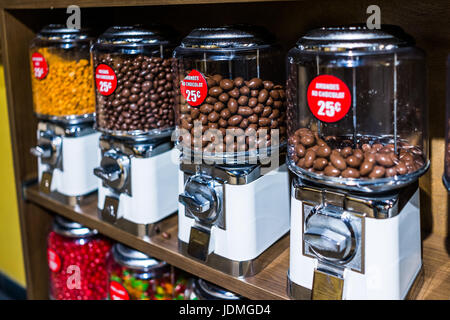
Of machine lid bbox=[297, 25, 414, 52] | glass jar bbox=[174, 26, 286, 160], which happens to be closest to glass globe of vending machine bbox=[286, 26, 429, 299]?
machine lid bbox=[297, 25, 414, 52]

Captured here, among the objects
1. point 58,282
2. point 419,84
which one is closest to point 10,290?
point 58,282

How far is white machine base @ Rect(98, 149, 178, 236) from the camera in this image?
3.89 feet

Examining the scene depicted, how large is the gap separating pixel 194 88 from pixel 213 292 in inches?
19.4

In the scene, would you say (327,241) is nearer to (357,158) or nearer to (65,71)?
(357,158)

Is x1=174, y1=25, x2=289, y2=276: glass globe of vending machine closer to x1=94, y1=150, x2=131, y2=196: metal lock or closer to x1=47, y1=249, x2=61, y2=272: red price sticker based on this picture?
x1=94, y1=150, x2=131, y2=196: metal lock

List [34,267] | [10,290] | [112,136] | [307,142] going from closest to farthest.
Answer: [307,142] → [112,136] → [34,267] → [10,290]

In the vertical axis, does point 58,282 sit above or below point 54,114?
below

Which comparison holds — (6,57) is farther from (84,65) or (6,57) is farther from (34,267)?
(34,267)

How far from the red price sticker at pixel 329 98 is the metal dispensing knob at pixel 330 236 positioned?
0.16 meters

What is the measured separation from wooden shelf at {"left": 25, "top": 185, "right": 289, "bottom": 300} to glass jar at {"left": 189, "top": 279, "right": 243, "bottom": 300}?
3.8 inches

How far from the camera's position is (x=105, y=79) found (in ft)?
3.87

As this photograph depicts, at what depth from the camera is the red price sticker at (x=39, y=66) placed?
53.0 inches
